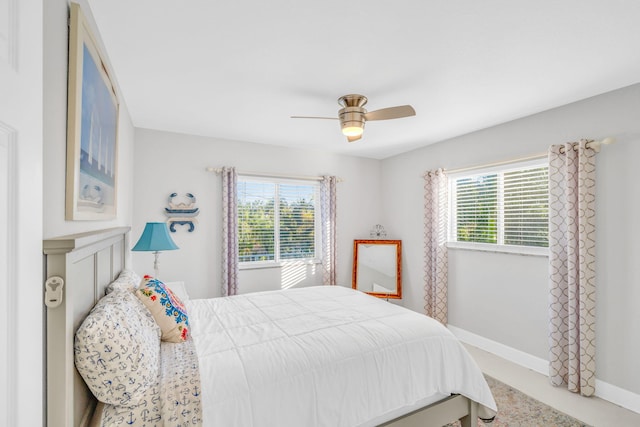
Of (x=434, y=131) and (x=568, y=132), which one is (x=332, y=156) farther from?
(x=568, y=132)

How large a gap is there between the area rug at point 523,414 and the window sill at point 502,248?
4.28ft

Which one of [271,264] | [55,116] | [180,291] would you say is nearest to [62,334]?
[55,116]

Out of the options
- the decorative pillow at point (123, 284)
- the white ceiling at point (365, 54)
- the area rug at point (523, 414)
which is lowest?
the area rug at point (523, 414)

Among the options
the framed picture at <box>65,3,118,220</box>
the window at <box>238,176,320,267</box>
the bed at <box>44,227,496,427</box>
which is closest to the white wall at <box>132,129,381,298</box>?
the window at <box>238,176,320,267</box>

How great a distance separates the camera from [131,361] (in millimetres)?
1286

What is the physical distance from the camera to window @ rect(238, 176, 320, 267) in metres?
4.20

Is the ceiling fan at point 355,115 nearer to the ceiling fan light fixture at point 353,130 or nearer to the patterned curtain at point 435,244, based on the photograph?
the ceiling fan light fixture at point 353,130

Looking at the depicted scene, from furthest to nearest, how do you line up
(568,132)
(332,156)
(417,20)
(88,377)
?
(332,156), (568,132), (417,20), (88,377)

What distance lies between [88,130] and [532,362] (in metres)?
4.10

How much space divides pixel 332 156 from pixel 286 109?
6.32 ft

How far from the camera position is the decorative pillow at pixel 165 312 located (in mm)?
1845

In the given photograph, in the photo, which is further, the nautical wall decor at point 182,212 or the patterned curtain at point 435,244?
the patterned curtain at point 435,244

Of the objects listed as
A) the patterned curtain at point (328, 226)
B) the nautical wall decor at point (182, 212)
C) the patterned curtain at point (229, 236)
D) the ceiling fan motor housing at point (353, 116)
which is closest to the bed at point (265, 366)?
the nautical wall decor at point (182, 212)
